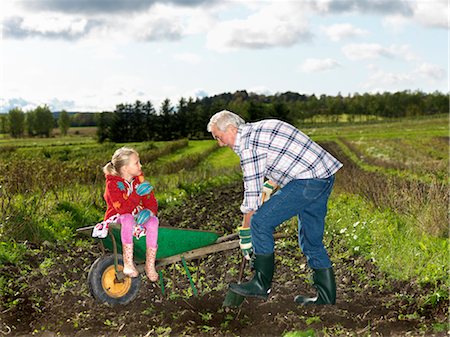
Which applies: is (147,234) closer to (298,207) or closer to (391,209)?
(298,207)

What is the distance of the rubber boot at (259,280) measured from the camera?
4.46 m

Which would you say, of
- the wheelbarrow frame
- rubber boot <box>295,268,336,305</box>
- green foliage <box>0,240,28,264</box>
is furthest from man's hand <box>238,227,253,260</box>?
green foliage <box>0,240,28,264</box>

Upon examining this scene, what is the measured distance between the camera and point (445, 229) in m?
6.74

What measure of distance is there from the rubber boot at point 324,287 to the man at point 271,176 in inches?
14.0

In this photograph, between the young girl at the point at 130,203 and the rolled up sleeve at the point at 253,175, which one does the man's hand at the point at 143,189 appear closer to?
the young girl at the point at 130,203

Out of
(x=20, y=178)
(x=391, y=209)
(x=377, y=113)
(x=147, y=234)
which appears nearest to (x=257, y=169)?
(x=147, y=234)

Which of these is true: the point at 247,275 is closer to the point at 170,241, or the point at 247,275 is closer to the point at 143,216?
the point at 170,241

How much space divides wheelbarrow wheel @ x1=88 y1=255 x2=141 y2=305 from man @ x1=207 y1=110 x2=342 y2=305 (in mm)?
922

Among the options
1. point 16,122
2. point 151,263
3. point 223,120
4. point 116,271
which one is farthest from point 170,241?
point 16,122

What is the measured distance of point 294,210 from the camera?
4.37 m

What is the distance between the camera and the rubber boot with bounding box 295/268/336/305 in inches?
182

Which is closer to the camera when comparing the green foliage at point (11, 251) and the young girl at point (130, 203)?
the young girl at point (130, 203)

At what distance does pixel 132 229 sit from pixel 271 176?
1.18 meters

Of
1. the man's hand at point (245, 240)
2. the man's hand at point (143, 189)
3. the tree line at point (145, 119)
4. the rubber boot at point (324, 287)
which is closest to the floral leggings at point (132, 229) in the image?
the man's hand at point (143, 189)
